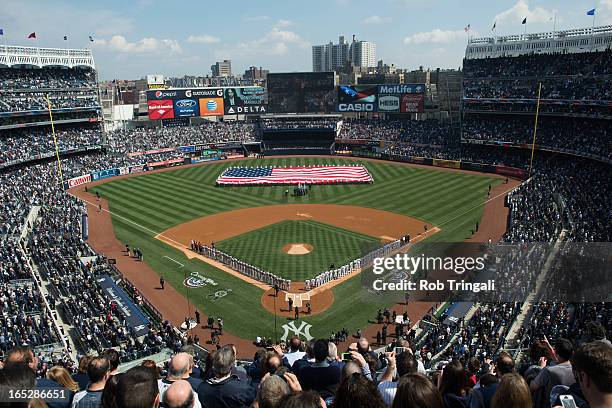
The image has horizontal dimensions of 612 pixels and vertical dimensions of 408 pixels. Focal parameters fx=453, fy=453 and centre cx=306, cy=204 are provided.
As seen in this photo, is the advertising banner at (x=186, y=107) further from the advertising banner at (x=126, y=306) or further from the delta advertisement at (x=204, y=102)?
the advertising banner at (x=126, y=306)

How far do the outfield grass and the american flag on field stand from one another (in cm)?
161

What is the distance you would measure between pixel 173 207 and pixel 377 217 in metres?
21.9

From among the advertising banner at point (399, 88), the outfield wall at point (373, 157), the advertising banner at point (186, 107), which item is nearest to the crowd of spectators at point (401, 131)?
the outfield wall at point (373, 157)

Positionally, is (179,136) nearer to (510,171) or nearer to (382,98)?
(382,98)

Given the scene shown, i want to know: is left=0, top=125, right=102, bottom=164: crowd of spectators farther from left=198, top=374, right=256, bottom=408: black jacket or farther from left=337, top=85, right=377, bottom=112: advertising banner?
left=198, top=374, right=256, bottom=408: black jacket

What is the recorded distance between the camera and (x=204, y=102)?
86000 millimetres

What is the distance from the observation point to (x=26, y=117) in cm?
6400

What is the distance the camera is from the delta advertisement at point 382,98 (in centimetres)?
8325

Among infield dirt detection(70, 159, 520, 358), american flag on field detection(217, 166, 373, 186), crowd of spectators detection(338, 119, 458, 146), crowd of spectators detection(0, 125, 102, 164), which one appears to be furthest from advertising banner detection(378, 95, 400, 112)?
crowd of spectators detection(0, 125, 102, 164)

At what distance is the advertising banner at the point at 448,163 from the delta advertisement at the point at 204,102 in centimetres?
3537

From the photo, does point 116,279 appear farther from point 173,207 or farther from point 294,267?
point 173,207

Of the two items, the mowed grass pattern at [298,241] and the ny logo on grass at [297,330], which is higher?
the mowed grass pattern at [298,241]

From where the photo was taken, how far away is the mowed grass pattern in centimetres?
3162

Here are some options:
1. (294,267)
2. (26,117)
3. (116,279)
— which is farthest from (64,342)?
(26,117)
